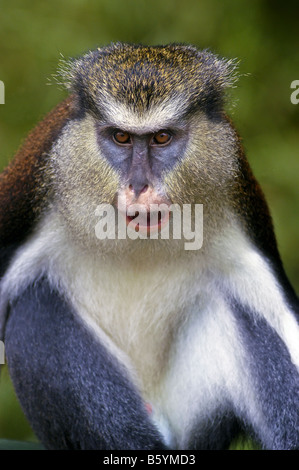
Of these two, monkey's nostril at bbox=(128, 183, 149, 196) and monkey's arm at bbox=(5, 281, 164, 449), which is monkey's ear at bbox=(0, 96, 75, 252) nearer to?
monkey's arm at bbox=(5, 281, 164, 449)

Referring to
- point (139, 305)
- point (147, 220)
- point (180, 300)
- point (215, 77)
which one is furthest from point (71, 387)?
point (215, 77)

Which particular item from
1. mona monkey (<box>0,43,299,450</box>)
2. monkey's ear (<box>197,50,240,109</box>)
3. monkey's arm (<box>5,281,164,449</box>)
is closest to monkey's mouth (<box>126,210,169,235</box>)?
mona monkey (<box>0,43,299,450</box>)

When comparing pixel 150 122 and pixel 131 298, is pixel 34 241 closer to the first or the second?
pixel 131 298

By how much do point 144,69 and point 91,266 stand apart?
49.0 inches

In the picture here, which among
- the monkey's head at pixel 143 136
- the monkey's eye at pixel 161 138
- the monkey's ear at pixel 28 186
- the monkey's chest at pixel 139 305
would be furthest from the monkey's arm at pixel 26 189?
the monkey's eye at pixel 161 138

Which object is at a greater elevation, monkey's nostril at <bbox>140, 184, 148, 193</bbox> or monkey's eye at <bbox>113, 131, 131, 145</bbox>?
monkey's eye at <bbox>113, 131, 131, 145</bbox>

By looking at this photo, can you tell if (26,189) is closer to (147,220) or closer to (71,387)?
(147,220)

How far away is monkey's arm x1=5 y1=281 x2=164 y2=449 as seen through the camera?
4.76 meters

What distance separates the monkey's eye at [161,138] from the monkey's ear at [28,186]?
2.14ft

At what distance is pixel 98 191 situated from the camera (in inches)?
183

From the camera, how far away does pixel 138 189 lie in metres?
4.34

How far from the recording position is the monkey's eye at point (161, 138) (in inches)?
179

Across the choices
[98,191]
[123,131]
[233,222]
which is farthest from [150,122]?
[233,222]

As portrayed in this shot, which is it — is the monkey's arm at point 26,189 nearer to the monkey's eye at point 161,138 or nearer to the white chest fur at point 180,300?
the white chest fur at point 180,300
